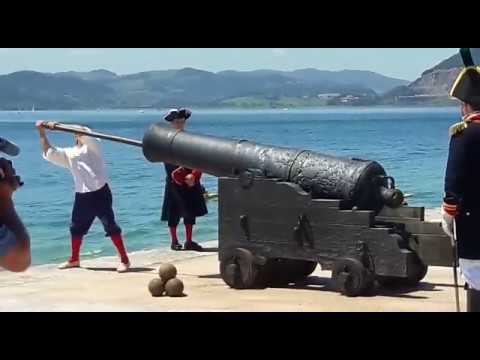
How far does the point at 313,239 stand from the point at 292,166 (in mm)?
552

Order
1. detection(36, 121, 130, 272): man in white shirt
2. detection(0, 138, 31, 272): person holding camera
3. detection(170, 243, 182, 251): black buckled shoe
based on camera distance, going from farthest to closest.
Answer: detection(170, 243, 182, 251): black buckled shoe → detection(36, 121, 130, 272): man in white shirt → detection(0, 138, 31, 272): person holding camera

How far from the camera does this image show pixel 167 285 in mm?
7648

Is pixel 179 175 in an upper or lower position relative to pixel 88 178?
lower

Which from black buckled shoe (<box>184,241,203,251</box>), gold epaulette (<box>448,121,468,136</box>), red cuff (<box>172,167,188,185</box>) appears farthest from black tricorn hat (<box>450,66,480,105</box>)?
black buckled shoe (<box>184,241,203,251</box>)

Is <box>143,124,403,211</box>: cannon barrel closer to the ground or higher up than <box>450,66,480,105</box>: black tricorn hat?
closer to the ground

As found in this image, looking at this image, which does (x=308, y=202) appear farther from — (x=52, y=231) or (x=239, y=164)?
(x=52, y=231)

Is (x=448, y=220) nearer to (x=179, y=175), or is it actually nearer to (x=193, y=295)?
(x=193, y=295)

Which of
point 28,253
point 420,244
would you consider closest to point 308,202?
point 420,244

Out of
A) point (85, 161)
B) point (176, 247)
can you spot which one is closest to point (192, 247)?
point (176, 247)

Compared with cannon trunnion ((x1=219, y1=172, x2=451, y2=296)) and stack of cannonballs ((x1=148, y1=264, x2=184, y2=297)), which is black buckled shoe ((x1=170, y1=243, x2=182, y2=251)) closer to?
cannon trunnion ((x1=219, y1=172, x2=451, y2=296))

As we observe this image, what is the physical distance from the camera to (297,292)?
304 inches

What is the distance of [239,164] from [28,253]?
5.03m

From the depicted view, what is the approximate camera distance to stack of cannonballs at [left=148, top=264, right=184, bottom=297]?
762 cm

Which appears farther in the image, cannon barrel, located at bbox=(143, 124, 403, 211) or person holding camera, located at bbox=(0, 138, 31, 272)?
cannon barrel, located at bbox=(143, 124, 403, 211)
